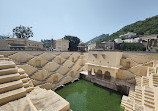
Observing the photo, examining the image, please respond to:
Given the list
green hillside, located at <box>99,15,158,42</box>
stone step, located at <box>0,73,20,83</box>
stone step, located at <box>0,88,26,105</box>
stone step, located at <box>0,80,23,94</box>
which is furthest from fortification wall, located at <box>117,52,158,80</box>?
green hillside, located at <box>99,15,158,42</box>

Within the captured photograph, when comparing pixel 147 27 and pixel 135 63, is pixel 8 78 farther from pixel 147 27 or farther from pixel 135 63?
pixel 147 27

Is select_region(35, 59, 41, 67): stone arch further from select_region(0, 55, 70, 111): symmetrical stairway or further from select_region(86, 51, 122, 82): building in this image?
select_region(86, 51, 122, 82): building

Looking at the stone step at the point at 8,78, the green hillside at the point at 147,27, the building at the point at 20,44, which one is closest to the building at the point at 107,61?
the stone step at the point at 8,78

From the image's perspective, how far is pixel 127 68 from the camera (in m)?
9.48

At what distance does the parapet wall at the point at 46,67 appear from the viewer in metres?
7.27

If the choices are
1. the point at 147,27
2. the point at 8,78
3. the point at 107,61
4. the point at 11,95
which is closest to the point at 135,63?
the point at 107,61

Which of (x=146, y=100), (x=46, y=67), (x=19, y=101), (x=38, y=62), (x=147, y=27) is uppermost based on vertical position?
(x=147, y=27)

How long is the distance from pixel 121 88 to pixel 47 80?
381 inches

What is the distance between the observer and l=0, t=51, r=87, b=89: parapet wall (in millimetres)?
7266

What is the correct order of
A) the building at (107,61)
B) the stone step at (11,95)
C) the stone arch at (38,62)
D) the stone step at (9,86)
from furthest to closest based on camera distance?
1. the building at (107,61)
2. the stone arch at (38,62)
3. the stone step at (9,86)
4. the stone step at (11,95)

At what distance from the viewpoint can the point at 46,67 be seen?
884 centimetres

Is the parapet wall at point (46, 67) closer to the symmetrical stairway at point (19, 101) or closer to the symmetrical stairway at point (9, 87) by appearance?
the symmetrical stairway at point (9, 87)

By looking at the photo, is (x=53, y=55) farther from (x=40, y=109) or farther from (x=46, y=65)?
(x=40, y=109)

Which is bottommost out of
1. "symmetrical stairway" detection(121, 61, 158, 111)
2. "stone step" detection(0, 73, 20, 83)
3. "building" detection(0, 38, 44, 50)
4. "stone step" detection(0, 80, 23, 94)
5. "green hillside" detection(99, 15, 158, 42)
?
"symmetrical stairway" detection(121, 61, 158, 111)
